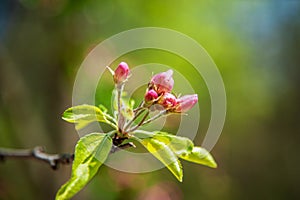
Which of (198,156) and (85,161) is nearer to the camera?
(85,161)

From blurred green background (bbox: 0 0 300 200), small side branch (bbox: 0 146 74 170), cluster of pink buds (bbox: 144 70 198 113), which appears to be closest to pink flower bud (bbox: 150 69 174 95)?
cluster of pink buds (bbox: 144 70 198 113)

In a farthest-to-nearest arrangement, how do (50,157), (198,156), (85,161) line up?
(50,157), (198,156), (85,161)

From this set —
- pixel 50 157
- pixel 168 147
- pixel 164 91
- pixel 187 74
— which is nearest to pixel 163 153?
pixel 168 147

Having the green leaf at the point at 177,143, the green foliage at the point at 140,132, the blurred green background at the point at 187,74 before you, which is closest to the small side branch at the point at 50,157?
the green foliage at the point at 140,132

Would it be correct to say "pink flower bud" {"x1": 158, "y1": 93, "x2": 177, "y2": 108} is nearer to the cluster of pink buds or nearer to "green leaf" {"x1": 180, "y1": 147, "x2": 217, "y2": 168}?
the cluster of pink buds

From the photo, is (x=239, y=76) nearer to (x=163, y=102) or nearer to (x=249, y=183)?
(x=249, y=183)

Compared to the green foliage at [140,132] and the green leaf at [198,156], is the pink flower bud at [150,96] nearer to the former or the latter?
the green foliage at [140,132]

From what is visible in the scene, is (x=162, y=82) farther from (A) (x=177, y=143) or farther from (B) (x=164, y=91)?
(A) (x=177, y=143)
